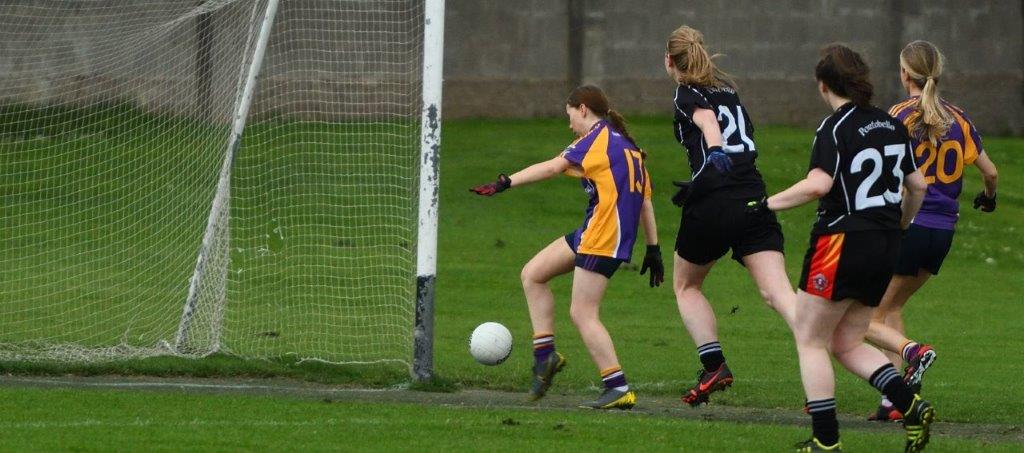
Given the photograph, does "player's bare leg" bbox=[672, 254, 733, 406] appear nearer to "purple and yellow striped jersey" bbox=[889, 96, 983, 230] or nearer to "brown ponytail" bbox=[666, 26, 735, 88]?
"brown ponytail" bbox=[666, 26, 735, 88]

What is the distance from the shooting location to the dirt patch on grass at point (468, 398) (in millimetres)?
7973

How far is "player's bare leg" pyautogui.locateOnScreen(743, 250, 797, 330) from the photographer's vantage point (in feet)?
26.0

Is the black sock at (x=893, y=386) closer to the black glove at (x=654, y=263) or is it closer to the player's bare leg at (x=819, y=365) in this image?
the player's bare leg at (x=819, y=365)

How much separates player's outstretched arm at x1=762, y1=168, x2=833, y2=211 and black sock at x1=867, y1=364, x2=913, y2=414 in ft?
3.07

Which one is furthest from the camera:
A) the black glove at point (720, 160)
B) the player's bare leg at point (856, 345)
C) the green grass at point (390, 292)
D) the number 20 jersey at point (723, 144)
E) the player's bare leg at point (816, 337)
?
the green grass at point (390, 292)

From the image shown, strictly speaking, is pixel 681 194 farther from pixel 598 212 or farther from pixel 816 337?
pixel 816 337

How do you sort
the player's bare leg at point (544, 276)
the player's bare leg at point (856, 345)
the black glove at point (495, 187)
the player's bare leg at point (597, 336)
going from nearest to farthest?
the player's bare leg at point (856, 345)
the black glove at point (495, 187)
the player's bare leg at point (597, 336)
the player's bare leg at point (544, 276)

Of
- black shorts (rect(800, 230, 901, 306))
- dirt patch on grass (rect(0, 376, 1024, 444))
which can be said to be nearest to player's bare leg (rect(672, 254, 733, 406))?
dirt patch on grass (rect(0, 376, 1024, 444))

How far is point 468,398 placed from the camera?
28.6ft

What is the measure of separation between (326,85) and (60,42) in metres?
2.46

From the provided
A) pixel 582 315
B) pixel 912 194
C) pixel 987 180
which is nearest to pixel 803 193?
pixel 912 194

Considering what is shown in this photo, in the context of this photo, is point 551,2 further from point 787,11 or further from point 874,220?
point 874,220

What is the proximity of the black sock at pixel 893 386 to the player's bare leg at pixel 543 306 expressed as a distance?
6.89 ft

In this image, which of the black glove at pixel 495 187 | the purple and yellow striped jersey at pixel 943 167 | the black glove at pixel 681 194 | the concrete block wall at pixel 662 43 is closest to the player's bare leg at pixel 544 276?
the black glove at pixel 495 187
